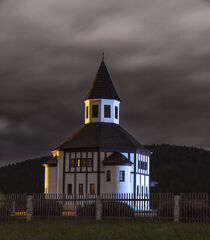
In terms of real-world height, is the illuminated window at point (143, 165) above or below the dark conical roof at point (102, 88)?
below

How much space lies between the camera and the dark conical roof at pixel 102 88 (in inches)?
2685

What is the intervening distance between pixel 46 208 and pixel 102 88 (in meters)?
34.0

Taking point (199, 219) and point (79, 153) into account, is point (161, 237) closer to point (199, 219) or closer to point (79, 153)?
point (199, 219)

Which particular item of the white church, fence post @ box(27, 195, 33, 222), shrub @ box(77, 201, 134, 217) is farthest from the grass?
the white church

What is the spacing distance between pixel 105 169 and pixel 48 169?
8981 millimetres

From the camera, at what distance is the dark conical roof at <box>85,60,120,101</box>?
68.2 metres

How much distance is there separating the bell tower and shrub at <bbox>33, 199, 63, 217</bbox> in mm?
31837

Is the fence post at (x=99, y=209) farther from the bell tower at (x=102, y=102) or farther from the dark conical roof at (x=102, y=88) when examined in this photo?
the dark conical roof at (x=102, y=88)

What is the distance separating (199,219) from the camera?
32875 mm

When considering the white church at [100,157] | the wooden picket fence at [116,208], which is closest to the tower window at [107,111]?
the white church at [100,157]

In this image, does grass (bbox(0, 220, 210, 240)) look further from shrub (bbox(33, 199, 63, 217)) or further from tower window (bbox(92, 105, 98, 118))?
tower window (bbox(92, 105, 98, 118))

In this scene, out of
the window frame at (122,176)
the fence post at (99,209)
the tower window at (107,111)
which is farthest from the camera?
the tower window at (107,111)

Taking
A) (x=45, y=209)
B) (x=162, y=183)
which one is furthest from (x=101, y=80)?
(x=162, y=183)

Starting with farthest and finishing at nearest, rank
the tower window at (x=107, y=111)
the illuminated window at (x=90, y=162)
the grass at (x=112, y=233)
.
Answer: the tower window at (x=107, y=111) → the illuminated window at (x=90, y=162) → the grass at (x=112, y=233)
